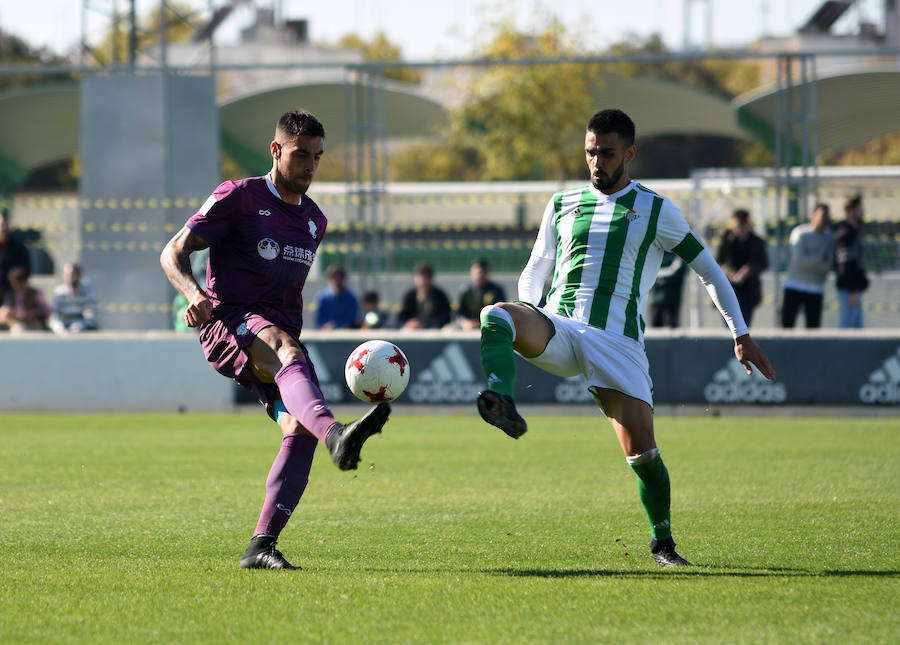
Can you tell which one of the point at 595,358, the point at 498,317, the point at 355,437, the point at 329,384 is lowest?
the point at 329,384

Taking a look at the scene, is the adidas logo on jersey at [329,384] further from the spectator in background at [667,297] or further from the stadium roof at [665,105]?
the stadium roof at [665,105]

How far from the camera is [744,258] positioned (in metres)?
15.8

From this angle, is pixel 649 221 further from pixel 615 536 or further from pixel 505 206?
pixel 505 206

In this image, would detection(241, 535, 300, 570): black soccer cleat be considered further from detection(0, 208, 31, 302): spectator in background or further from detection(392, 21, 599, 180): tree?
detection(392, 21, 599, 180): tree

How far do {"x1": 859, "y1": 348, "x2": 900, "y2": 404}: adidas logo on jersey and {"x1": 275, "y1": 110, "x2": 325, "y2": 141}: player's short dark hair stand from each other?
10617 mm

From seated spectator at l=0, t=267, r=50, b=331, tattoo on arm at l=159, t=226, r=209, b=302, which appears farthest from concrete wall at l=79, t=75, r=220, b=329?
tattoo on arm at l=159, t=226, r=209, b=302

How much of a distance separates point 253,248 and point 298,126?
614mm

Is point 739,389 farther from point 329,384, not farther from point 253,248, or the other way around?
point 253,248

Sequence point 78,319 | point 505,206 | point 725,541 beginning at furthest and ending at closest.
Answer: point 505,206, point 78,319, point 725,541

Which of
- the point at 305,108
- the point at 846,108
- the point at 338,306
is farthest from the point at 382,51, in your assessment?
the point at 338,306

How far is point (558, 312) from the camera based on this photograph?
6281 millimetres

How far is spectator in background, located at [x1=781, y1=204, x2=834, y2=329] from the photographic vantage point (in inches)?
603

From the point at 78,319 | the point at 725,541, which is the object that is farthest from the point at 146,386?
the point at 725,541

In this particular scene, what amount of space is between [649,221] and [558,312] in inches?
24.7
